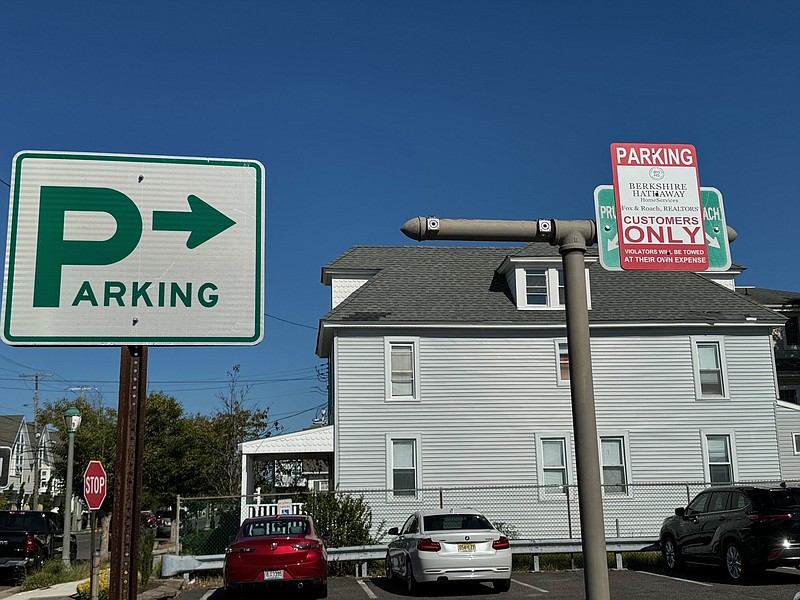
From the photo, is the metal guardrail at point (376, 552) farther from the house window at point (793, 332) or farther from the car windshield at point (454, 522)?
the house window at point (793, 332)

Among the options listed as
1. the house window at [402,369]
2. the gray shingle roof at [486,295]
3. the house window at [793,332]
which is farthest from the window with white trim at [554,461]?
the house window at [793,332]

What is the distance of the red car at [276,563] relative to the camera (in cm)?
1489

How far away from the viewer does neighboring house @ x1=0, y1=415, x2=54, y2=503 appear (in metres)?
61.3

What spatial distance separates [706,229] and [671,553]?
15.9 metres

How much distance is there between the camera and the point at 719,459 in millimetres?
26172

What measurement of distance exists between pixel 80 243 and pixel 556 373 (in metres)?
24.2

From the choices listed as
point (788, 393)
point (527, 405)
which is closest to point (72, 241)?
point (527, 405)

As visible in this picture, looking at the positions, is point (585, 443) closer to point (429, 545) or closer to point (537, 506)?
point (429, 545)

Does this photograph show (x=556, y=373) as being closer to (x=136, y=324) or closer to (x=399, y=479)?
(x=399, y=479)

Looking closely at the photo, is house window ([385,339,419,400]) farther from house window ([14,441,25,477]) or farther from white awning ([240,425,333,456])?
Result: house window ([14,441,25,477])

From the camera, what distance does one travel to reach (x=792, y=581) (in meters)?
16.1

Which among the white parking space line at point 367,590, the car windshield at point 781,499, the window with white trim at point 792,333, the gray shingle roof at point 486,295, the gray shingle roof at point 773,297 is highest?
the gray shingle roof at point 773,297

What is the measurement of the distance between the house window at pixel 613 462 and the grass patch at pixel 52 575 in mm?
14972

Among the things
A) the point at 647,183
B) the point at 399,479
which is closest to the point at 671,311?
the point at 399,479
